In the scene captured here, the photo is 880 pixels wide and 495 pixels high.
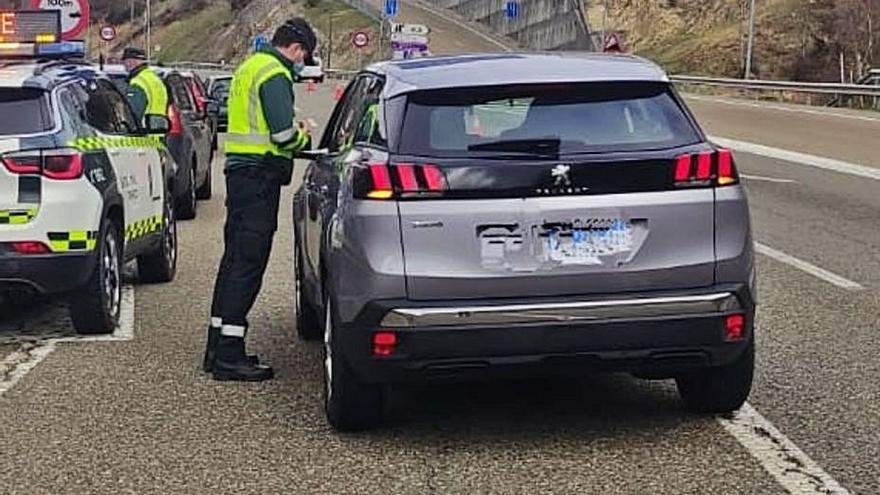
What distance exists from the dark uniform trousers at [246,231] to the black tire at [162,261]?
131 inches

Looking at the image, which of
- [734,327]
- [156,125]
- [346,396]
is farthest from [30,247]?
[734,327]

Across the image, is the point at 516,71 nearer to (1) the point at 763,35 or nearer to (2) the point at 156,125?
(2) the point at 156,125

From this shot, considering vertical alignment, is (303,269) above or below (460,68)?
below

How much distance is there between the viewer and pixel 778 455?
598cm

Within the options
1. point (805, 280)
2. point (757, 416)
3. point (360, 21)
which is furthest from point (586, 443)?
point (360, 21)

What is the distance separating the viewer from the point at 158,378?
764cm

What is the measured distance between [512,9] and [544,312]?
77.9m

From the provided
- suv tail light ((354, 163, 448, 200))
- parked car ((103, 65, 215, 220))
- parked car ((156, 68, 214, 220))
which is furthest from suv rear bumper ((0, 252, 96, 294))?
parked car ((156, 68, 214, 220))

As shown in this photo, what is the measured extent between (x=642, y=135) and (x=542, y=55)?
991 millimetres

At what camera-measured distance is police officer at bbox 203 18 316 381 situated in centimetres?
740

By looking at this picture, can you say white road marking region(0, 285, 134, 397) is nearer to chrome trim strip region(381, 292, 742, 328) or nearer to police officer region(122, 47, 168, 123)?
chrome trim strip region(381, 292, 742, 328)

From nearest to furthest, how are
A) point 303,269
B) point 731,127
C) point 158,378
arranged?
point 158,378 < point 303,269 < point 731,127

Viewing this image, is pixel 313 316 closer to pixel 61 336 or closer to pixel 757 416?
pixel 61 336

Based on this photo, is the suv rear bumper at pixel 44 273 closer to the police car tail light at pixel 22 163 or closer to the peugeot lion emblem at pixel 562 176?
the police car tail light at pixel 22 163
